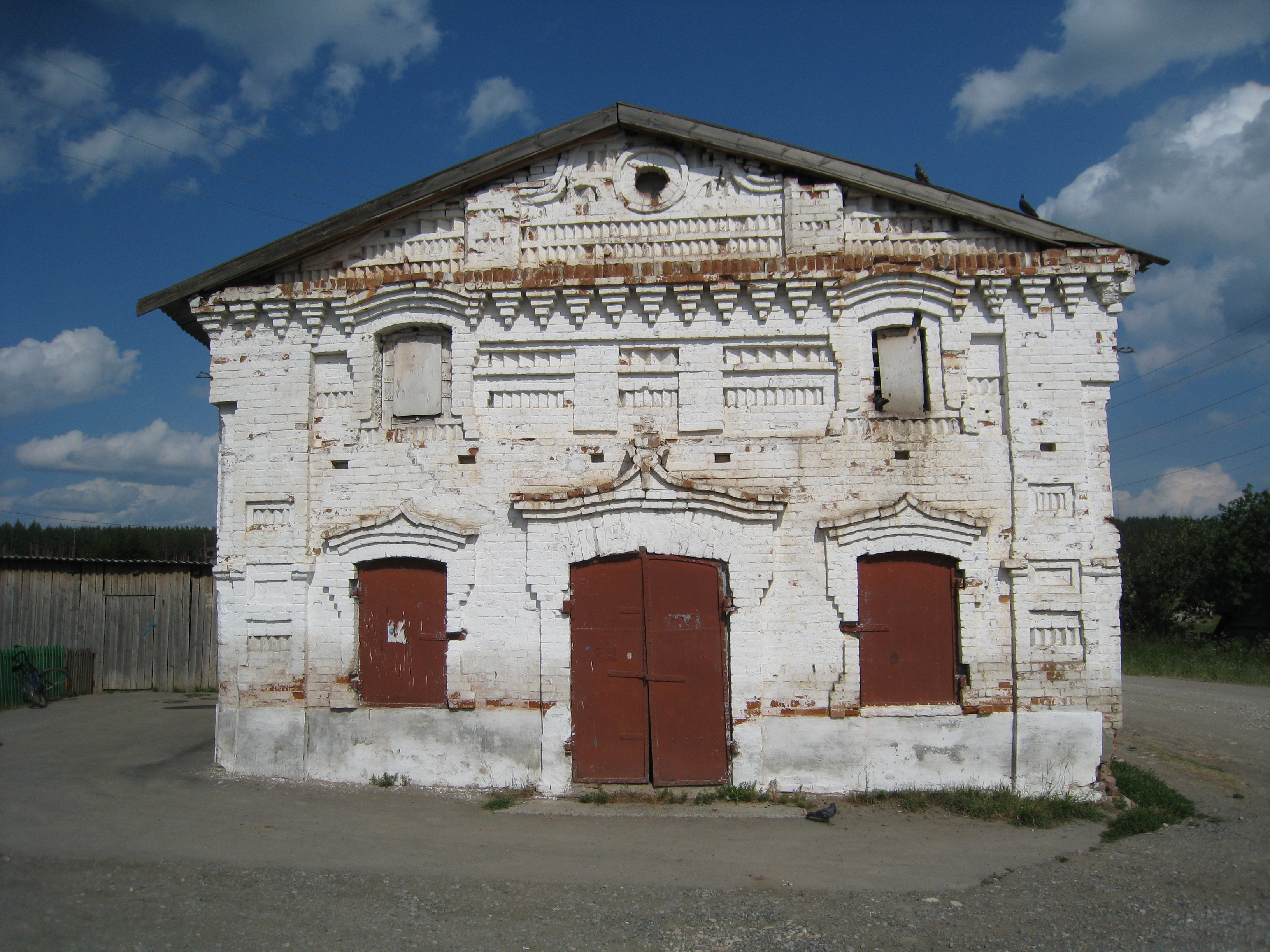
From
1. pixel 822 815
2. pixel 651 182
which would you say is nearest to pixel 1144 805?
pixel 822 815

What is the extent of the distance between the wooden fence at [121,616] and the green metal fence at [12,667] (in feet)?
3.05

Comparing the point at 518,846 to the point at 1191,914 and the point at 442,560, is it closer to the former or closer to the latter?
the point at 442,560

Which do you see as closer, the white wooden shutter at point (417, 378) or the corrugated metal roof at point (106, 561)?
the white wooden shutter at point (417, 378)

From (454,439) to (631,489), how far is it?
194 centimetres

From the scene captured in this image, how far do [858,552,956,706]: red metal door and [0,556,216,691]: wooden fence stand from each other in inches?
469

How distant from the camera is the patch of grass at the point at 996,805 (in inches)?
281

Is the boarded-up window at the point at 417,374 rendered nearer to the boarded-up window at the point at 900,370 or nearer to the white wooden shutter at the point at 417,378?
the white wooden shutter at the point at 417,378

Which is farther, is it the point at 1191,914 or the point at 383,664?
the point at 383,664

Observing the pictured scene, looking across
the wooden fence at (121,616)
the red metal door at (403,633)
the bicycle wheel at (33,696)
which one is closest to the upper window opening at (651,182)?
the red metal door at (403,633)

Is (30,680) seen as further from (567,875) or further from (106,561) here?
(567,875)

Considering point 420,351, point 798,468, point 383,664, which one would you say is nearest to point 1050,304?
point 798,468

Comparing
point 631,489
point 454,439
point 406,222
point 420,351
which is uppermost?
point 406,222

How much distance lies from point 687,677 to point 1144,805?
175 inches

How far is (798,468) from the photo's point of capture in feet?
26.2
